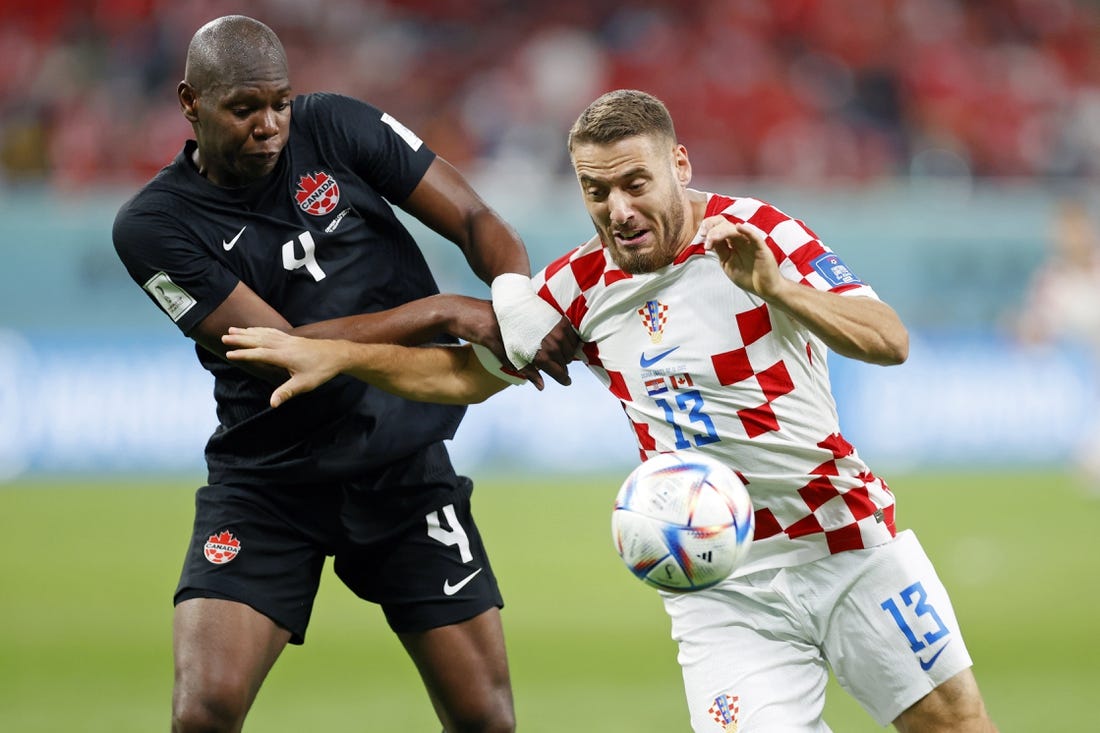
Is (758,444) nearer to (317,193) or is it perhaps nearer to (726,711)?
(726,711)

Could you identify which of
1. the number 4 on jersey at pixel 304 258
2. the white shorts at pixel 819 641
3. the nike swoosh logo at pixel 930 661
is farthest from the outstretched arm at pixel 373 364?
the nike swoosh logo at pixel 930 661

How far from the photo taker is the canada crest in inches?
184

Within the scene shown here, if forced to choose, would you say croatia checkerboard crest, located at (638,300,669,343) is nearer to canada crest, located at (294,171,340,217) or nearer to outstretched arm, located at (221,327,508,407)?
outstretched arm, located at (221,327,508,407)

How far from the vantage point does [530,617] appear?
9.16 m

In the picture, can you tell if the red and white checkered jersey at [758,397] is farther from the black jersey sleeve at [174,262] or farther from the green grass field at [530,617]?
the green grass field at [530,617]

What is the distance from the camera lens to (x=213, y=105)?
4.36 m

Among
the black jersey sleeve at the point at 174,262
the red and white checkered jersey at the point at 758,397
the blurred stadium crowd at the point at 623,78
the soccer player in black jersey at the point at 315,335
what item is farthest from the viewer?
the blurred stadium crowd at the point at 623,78

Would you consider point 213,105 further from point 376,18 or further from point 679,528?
point 376,18

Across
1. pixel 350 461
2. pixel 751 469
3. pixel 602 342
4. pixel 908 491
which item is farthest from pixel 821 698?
pixel 908 491

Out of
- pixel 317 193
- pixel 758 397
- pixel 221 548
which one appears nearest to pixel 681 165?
pixel 758 397

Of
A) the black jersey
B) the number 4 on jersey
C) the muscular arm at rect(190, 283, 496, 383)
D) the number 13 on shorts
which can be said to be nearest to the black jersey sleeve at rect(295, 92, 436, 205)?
the black jersey

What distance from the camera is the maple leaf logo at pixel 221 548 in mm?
4645

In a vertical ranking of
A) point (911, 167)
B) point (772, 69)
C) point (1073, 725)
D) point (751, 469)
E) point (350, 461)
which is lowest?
point (1073, 725)

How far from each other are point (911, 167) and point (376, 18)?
265 inches
